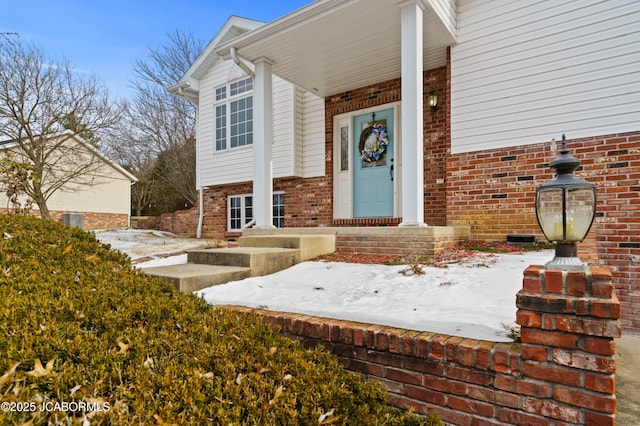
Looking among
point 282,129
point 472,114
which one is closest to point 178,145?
point 282,129

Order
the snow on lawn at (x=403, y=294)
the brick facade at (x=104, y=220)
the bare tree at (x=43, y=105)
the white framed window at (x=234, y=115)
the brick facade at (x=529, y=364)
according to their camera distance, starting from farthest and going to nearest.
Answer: the brick facade at (x=104, y=220) < the bare tree at (x=43, y=105) < the white framed window at (x=234, y=115) < the snow on lawn at (x=403, y=294) < the brick facade at (x=529, y=364)

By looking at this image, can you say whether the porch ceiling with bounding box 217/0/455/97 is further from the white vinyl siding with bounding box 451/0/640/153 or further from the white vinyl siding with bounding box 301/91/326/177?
the white vinyl siding with bounding box 301/91/326/177

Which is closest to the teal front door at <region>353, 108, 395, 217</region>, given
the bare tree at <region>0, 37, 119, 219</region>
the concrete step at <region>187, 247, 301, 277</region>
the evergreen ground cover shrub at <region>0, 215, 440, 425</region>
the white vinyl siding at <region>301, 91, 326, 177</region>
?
the white vinyl siding at <region>301, 91, 326, 177</region>

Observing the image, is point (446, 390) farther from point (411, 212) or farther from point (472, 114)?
point (472, 114)

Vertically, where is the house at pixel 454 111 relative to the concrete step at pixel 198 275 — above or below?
above

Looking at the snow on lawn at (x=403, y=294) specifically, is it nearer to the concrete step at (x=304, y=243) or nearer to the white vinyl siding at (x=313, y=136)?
the concrete step at (x=304, y=243)

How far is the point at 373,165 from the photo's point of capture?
6.17 m

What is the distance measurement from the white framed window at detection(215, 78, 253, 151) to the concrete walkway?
678cm

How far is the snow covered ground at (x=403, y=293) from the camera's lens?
1.88 m

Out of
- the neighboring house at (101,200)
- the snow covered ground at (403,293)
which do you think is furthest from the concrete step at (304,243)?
the neighboring house at (101,200)

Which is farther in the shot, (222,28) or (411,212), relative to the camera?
(222,28)

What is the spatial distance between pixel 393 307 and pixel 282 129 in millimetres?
5454

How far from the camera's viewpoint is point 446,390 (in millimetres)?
1633

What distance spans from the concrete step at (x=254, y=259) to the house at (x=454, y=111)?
1.07m
